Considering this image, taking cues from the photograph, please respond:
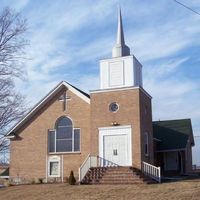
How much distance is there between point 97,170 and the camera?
2859 centimetres

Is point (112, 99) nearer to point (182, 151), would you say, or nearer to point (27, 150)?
point (27, 150)

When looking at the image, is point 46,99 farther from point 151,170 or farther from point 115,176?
point 151,170

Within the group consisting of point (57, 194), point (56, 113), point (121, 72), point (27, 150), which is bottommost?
point (57, 194)

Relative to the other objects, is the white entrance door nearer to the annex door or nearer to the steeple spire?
the steeple spire

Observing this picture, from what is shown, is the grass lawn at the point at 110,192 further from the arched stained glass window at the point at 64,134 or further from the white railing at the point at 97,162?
the arched stained glass window at the point at 64,134

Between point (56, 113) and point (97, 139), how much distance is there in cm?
434

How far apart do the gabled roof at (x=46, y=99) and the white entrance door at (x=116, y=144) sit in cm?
334

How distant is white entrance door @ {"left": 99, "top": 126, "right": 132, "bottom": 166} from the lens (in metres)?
29.4

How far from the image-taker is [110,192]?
2211 centimetres

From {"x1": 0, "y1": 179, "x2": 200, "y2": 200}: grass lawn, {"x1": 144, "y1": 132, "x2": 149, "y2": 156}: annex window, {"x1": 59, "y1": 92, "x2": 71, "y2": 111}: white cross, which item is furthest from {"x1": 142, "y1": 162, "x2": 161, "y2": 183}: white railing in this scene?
{"x1": 59, "y1": 92, "x2": 71, "y2": 111}: white cross

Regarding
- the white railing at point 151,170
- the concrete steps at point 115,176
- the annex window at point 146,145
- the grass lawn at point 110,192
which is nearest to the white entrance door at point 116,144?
the white railing at point 151,170

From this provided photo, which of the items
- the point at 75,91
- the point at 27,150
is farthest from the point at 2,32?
the point at 27,150

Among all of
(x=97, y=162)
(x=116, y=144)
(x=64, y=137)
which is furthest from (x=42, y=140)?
(x=116, y=144)

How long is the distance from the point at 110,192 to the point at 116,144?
26.1 ft
